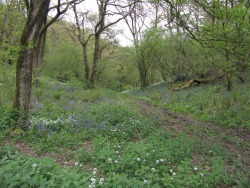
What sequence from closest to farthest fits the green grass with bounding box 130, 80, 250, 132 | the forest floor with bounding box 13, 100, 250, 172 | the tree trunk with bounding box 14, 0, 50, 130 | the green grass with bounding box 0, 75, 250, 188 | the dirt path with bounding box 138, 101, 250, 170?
the green grass with bounding box 0, 75, 250, 188 < the forest floor with bounding box 13, 100, 250, 172 < the dirt path with bounding box 138, 101, 250, 170 < the tree trunk with bounding box 14, 0, 50, 130 < the green grass with bounding box 130, 80, 250, 132

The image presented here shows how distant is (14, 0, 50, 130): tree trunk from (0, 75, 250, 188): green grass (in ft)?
1.23

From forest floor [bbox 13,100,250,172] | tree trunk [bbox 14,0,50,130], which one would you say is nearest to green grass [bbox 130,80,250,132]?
forest floor [bbox 13,100,250,172]

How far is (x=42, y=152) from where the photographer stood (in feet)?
15.9

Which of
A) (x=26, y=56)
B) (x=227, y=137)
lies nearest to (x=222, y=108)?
(x=227, y=137)

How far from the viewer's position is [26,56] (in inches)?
246

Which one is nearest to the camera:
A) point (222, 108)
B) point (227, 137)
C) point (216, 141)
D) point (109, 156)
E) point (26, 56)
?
point (109, 156)

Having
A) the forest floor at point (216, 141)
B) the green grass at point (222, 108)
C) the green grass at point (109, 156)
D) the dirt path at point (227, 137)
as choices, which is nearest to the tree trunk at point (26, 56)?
the green grass at point (109, 156)

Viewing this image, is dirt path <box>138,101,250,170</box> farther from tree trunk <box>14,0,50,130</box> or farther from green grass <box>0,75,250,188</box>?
tree trunk <box>14,0,50,130</box>

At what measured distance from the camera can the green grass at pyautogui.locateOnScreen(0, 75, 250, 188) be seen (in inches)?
117

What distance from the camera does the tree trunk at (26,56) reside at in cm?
614

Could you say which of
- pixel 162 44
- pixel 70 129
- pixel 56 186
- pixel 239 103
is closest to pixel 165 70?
pixel 162 44

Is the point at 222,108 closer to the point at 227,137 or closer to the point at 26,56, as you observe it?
the point at 227,137

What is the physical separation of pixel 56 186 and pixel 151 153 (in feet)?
7.28

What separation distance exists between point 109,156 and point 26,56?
13.2ft
